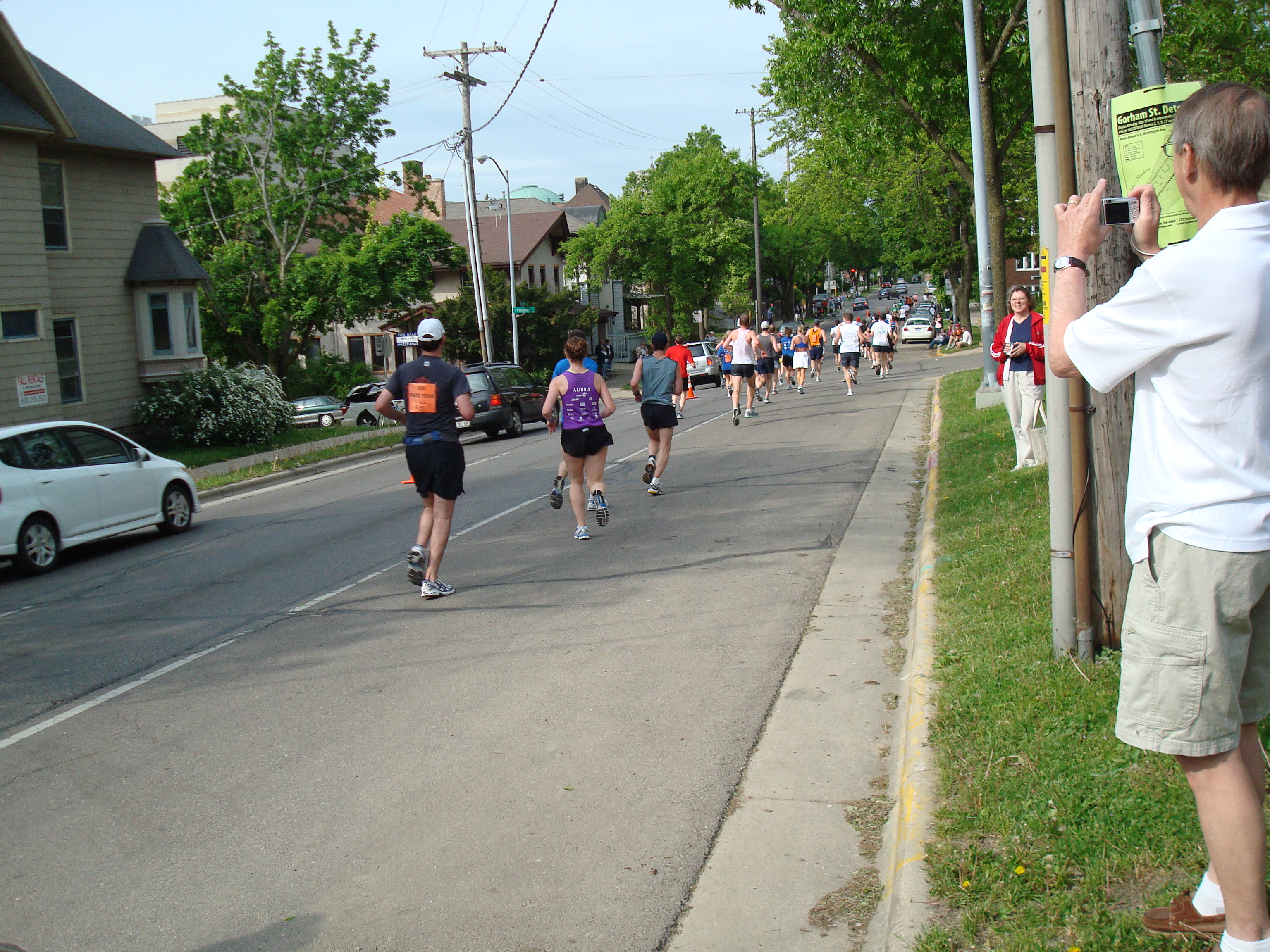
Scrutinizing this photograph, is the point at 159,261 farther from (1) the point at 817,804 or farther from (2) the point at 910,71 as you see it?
(1) the point at 817,804

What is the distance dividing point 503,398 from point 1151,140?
2083 centimetres

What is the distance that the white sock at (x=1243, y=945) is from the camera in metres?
2.68

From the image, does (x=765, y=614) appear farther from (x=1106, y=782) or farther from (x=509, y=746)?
(x=1106, y=782)

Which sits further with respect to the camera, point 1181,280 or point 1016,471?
point 1016,471

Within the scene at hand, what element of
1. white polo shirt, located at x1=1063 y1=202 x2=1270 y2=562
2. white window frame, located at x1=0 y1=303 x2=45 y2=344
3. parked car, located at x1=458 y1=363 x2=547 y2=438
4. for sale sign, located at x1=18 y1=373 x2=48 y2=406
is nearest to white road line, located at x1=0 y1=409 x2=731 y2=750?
white polo shirt, located at x1=1063 y1=202 x2=1270 y2=562

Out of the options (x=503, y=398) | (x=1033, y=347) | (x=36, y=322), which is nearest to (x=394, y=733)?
(x=1033, y=347)

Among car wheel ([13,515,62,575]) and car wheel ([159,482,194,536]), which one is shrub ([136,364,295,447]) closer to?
car wheel ([159,482,194,536])

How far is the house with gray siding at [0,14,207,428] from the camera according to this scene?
20562mm

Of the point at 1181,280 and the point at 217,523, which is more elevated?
the point at 1181,280

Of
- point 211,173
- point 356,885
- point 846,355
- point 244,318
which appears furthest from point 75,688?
point 211,173

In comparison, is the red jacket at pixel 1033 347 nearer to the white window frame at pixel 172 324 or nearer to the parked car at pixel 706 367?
the white window frame at pixel 172 324

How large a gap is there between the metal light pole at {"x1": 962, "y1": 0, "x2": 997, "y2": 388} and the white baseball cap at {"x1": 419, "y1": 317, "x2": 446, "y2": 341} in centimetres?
1196

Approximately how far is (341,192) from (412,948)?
3755 cm

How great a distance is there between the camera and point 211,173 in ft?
124
